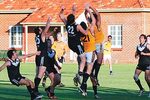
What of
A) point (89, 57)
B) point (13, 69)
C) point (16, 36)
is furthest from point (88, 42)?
point (16, 36)

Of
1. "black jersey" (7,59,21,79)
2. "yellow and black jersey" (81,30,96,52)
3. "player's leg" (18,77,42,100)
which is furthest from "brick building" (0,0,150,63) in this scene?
"black jersey" (7,59,21,79)

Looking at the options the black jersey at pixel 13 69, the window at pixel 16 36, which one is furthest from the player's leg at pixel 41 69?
the window at pixel 16 36

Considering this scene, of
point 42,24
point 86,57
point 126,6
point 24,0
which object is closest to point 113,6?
point 126,6

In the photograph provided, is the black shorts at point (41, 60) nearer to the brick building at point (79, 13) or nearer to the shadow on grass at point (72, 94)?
the shadow on grass at point (72, 94)

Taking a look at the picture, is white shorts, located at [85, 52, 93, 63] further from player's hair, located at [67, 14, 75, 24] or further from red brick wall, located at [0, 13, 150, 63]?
red brick wall, located at [0, 13, 150, 63]

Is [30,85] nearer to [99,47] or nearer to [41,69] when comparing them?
[41,69]

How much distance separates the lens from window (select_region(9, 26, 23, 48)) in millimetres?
59250

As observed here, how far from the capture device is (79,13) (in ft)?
182

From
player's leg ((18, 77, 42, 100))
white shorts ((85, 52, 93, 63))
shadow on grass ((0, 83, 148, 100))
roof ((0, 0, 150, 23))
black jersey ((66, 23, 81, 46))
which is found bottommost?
shadow on grass ((0, 83, 148, 100))

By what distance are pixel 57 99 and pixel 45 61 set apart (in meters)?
1.12

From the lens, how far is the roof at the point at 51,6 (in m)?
54.4

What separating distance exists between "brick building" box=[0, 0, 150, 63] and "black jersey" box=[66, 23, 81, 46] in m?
32.8

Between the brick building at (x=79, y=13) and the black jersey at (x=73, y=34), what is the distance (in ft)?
108

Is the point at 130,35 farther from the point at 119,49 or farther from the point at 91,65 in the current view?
the point at 91,65
